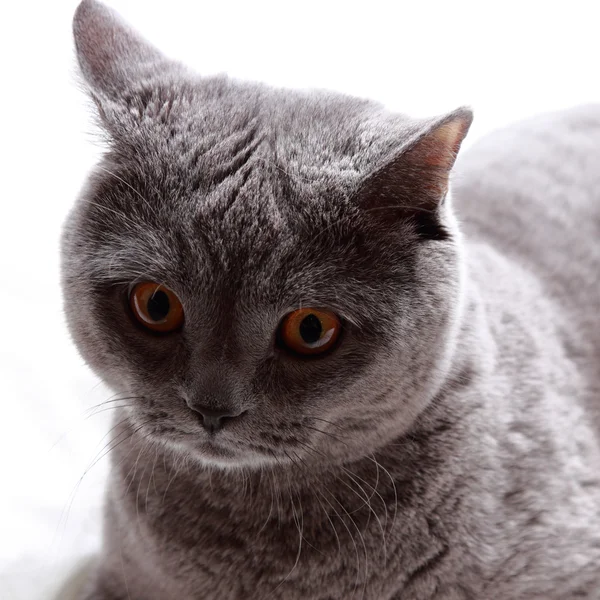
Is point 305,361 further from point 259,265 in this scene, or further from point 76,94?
point 76,94

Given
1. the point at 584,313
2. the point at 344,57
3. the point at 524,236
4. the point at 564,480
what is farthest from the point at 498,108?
the point at 564,480

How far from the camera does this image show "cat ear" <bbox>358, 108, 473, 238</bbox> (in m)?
0.90

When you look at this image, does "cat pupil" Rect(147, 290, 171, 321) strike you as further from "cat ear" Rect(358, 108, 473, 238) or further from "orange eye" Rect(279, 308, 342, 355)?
"cat ear" Rect(358, 108, 473, 238)

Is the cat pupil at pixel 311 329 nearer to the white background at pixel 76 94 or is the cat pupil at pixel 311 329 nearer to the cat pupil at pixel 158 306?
the cat pupil at pixel 158 306

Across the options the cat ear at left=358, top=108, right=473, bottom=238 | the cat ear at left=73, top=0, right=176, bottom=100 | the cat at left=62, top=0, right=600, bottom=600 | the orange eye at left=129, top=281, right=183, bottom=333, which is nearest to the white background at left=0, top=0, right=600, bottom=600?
the cat at left=62, top=0, right=600, bottom=600

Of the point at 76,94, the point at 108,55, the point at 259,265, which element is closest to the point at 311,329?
the point at 259,265

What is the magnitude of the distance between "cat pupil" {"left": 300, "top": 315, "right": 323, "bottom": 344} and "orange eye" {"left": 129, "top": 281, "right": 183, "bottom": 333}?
15cm

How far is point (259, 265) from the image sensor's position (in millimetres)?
931

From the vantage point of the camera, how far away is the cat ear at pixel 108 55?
103 centimetres

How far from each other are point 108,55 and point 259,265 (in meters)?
0.36

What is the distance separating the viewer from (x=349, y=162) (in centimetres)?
96

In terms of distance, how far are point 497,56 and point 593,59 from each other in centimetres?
25

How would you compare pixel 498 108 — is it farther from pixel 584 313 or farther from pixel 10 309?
pixel 10 309

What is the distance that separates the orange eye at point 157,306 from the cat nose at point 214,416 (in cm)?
11
